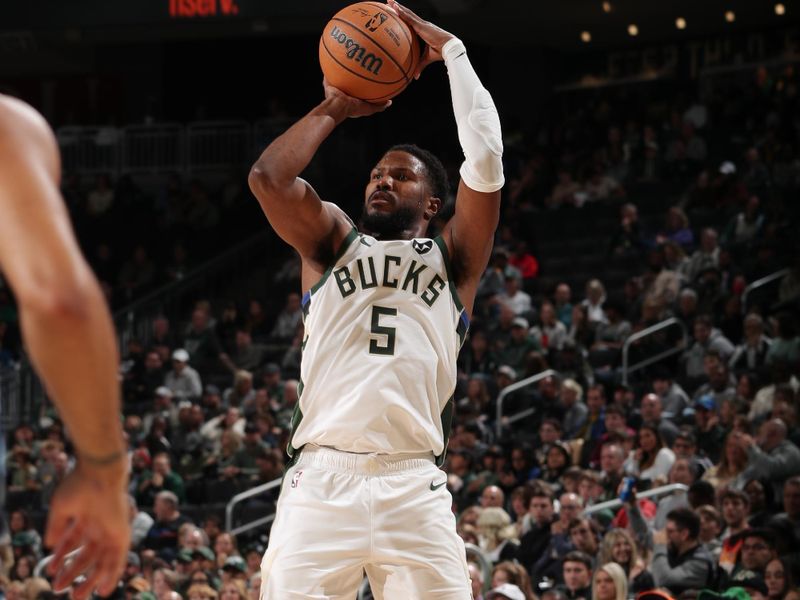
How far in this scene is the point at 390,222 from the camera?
4781 millimetres

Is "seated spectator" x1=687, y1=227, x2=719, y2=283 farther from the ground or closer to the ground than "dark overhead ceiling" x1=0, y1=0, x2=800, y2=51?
closer to the ground

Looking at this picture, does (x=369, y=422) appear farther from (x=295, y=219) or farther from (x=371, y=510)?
(x=295, y=219)

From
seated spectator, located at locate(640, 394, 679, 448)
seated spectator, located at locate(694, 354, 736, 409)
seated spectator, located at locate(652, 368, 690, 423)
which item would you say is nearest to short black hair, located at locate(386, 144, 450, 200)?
seated spectator, located at locate(640, 394, 679, 448)

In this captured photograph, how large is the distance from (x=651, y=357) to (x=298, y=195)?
929 cm

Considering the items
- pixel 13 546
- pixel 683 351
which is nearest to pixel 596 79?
pixel 683 351

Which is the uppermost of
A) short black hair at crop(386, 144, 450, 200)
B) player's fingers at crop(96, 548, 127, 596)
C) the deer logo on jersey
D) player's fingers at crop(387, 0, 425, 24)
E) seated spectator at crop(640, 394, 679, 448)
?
player's fingers at crop(387, 0, 425, 24)

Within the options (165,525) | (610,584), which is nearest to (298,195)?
(610,584)

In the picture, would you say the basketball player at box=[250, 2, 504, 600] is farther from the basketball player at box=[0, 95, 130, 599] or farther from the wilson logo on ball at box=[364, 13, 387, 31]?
the basketball player at box=[0, 95, 130, 599]

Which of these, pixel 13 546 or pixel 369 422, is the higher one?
pixel 369 422

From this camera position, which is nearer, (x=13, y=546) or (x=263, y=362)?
(x=13, y=546)

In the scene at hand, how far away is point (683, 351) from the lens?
13.4 m

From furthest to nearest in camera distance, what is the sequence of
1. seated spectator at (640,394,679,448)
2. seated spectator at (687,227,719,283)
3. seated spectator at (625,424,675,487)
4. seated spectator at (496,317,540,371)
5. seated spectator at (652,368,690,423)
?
seated spectator at (687,227,719,283) < seated spectator at (496,317,540,371) < seated spectator at (652,368,690,423) < seated spectator at (640,394,679,448) < seated spectator at (625,424,675,487)

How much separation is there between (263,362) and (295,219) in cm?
1220

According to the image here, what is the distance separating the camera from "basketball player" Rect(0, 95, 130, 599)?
194 cm
